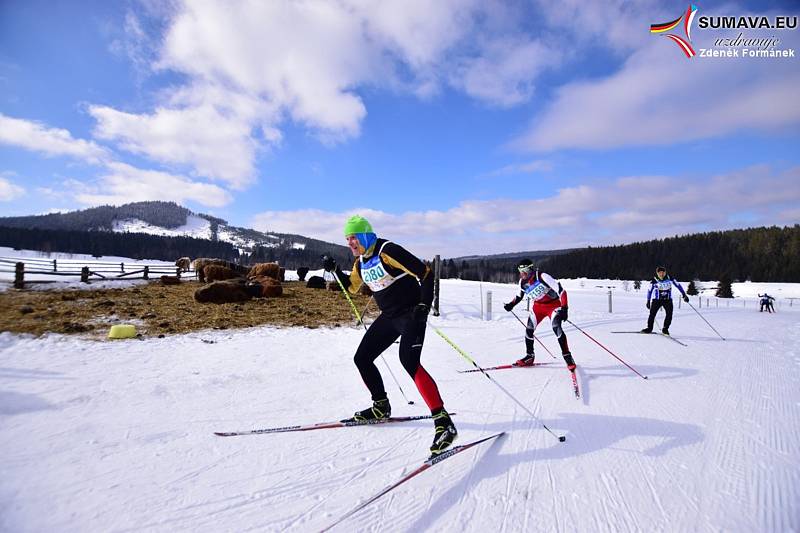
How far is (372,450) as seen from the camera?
10.6 feet

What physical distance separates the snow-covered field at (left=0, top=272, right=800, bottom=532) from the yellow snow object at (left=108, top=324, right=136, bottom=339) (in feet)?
3.20

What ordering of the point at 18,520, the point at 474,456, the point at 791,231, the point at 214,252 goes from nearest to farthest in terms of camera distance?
the point at 18,520 < the point at 474,456 < the point at 791,231 < the point at 214,252

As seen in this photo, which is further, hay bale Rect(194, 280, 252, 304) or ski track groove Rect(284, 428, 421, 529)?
hay bale Rect(194, 280, 252, 304)

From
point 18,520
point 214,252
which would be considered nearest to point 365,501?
point 18,520

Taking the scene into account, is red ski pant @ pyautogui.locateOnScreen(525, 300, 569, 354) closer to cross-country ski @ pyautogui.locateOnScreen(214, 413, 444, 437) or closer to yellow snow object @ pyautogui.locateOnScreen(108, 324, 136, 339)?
cross-country ski @ pyautogui.locateOnScreen(214, 413, 444, 437)

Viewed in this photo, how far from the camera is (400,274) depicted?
12.2 feet

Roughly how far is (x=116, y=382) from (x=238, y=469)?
3.18 meters

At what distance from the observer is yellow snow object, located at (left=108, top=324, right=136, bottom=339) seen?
7.14 m

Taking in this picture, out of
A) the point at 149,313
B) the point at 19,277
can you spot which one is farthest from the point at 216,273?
the point at 149,313

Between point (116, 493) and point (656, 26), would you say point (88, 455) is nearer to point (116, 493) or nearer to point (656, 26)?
point (116, 493)

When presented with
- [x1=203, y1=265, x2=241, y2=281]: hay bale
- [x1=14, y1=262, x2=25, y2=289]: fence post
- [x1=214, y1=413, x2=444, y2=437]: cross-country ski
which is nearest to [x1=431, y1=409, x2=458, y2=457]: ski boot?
[x1=214, y1=413, x2=444, y2=437]: cross-country ski

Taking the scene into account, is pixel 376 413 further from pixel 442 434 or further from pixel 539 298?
pixel 539 298

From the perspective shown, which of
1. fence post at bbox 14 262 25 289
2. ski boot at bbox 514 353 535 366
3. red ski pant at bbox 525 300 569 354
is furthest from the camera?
fence post at bbox 14 262 25 289

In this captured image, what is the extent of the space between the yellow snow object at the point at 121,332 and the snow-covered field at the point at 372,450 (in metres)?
0.97
